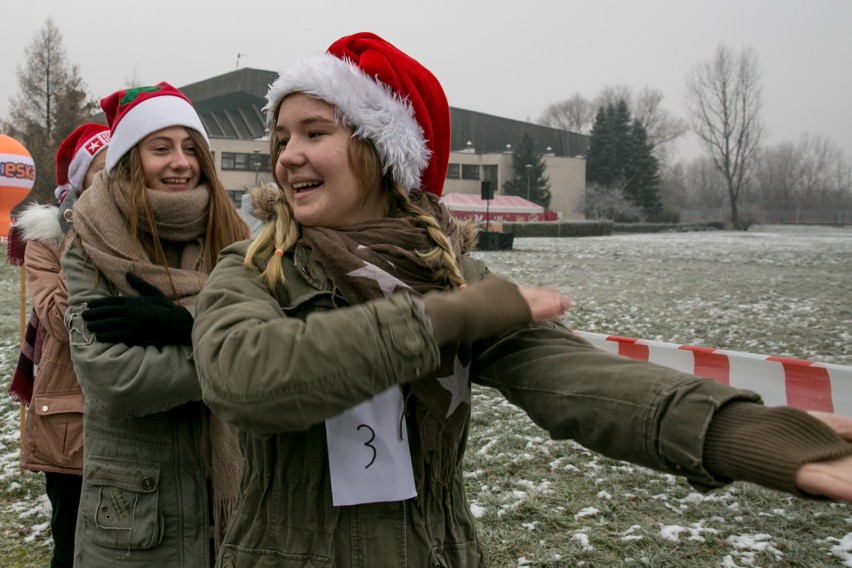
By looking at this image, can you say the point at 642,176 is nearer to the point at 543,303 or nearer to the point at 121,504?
the point at 121,504

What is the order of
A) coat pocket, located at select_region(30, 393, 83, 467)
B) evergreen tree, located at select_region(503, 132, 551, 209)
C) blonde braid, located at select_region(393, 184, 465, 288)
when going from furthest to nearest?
1. evergreen tree, located at select_region(503, 132, 551, 209)
2. coat pocket, located at select_region(30, 393, 83, 467)
3. blonde braid, located at select_region(393, 184, 465, 288)

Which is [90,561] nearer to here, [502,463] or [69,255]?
[69,255]

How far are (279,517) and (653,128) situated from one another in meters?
94.6

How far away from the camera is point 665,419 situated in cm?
119

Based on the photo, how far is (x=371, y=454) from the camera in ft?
4.93

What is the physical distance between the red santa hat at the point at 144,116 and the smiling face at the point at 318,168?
1073 millimetres

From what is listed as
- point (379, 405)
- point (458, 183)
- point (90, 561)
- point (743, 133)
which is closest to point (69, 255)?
point (90, 561)

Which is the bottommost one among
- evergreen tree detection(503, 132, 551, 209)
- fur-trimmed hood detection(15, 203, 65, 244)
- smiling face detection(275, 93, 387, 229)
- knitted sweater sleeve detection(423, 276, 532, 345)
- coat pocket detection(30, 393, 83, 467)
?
coat pocket detection(30, 393, 83, 467)

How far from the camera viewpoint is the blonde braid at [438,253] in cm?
159

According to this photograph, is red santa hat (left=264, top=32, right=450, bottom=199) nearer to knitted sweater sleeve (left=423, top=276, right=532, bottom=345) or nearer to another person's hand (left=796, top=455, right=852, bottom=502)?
knitted sweater sleeve (left=423, top=276, right=532, bottom=345)

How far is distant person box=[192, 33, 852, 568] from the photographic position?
1.15m

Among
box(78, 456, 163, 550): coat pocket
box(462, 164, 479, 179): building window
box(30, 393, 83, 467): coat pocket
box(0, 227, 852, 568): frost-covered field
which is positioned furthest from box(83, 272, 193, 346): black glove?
box(462, 164, 479, 179): building window

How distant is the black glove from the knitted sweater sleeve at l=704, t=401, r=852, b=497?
1.56 meters

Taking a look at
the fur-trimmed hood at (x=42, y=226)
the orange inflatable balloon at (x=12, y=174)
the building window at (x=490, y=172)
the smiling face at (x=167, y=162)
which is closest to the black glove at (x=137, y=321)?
the smiling face at (x=167, y=162)
